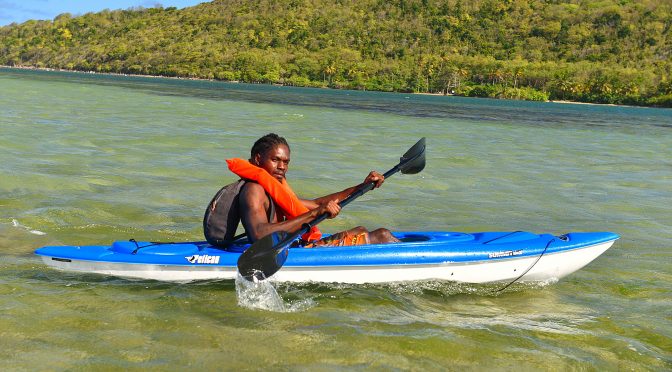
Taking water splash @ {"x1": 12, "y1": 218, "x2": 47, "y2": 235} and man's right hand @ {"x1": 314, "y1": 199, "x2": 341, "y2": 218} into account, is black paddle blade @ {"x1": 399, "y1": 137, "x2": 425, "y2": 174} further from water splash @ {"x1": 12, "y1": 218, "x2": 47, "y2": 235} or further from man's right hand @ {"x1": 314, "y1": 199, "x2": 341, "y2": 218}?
water splash @ {"x1": 12, "y1": 218, "x2": 47, "y2": 235}

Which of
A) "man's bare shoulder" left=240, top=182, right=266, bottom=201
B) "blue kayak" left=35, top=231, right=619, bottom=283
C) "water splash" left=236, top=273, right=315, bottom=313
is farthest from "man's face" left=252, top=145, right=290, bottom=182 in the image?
"water splash" left=236, top=273, right=315, bottom=313

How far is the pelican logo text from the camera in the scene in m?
5.84

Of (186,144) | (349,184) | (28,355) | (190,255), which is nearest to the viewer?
(28,355)

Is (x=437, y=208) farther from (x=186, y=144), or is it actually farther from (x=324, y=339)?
(x=186, y=144)

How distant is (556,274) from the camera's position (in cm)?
629

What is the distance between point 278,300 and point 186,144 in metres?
12.9

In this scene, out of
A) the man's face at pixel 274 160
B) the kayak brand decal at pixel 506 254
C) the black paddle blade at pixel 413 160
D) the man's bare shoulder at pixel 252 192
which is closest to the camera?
the man's bare shoulder at pixel 252 192

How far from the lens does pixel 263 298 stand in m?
5.65

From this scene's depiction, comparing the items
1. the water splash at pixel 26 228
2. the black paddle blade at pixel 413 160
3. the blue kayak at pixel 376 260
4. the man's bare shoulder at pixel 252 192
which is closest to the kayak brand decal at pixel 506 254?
the blue kayak at pixel 376 260

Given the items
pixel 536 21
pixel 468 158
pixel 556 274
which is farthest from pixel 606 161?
pixel 536 21

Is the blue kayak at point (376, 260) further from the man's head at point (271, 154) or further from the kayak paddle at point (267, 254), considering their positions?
the man's head at point (271, 154)

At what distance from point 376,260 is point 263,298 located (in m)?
0.98

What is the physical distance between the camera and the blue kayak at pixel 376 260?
5.84 metres

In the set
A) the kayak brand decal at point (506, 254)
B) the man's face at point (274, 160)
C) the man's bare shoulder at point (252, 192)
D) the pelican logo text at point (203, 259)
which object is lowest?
the pelican logo text at point (203, 259)
